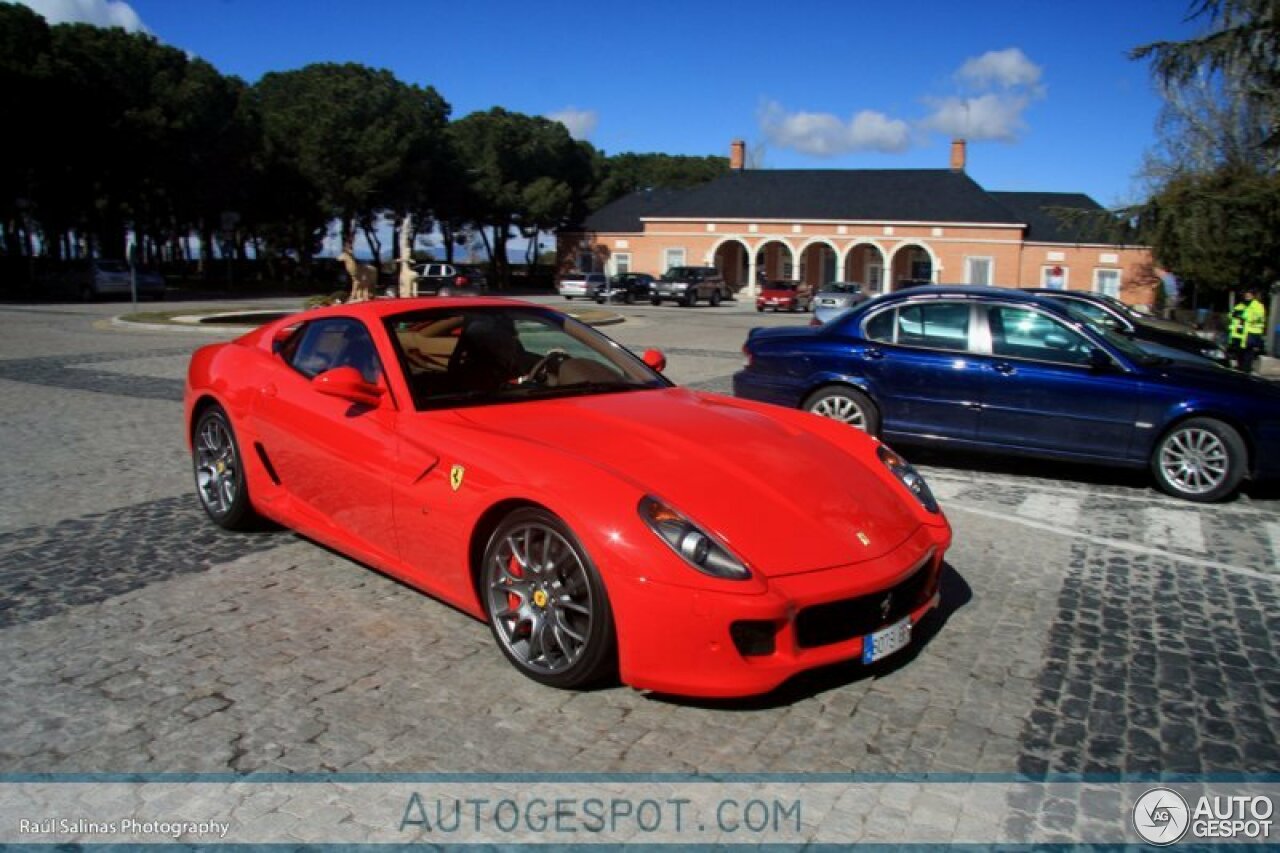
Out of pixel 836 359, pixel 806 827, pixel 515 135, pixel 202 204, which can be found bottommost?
pixel 806 827

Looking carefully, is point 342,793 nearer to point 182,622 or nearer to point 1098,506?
point 182,622

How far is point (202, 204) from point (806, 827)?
2149 inches

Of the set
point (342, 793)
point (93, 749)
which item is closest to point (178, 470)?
point (93, 749)

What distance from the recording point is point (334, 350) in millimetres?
5035

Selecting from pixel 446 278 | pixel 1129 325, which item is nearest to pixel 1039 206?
pixel 446 278

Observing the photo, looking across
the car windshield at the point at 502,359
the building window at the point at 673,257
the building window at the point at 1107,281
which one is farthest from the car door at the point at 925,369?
the building window at the point at 673,257

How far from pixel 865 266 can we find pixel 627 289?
24.0 meters

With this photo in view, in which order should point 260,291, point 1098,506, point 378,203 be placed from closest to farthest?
point 1098,506 → point 260,291 → point 378,203

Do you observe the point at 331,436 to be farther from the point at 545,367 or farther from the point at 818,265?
the point at 818,265

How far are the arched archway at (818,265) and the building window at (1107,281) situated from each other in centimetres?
1613

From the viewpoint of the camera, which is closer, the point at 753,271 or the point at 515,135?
the point at 753,271

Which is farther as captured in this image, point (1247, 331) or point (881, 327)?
point (1247, 331)

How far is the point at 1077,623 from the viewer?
4.71 meters

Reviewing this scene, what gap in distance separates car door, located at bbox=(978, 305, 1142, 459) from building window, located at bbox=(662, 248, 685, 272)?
57.1 metres
